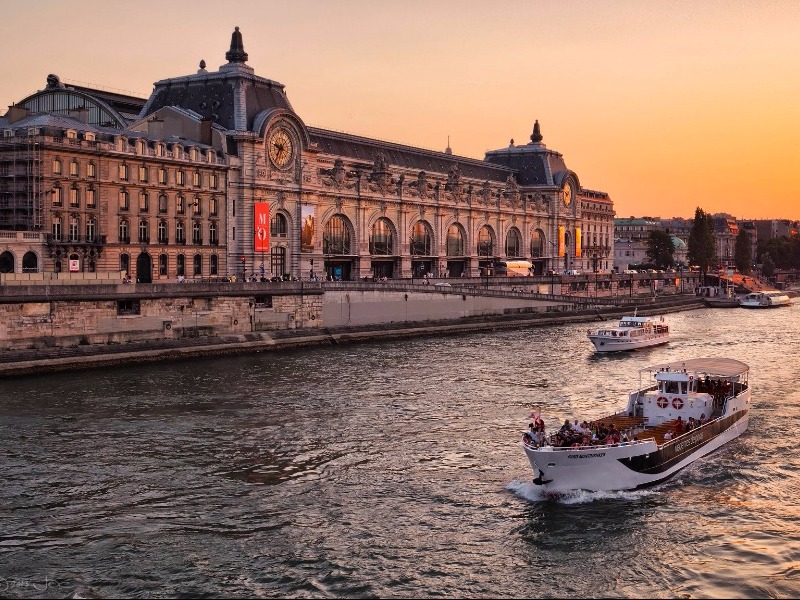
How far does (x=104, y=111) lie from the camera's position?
9438 centimetres

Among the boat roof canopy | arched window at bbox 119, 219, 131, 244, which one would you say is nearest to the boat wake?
the boat roof canopy

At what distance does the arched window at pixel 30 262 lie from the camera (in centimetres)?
7084

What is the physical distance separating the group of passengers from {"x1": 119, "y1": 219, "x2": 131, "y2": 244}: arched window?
53952 mm

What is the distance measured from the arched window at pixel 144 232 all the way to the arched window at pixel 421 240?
40.4m

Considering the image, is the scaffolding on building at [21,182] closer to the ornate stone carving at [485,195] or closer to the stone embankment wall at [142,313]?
the stone embankment wall at [142,313]

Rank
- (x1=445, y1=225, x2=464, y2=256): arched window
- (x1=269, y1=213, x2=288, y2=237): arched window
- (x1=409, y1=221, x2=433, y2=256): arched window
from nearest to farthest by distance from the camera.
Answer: (x1=269, y1=213, x2=288, y2=237): arched window, (x1=409, y1=221, x2=433, y2=256): arched window, (x1=445, y1=225, x2=464, y2=256): arched window

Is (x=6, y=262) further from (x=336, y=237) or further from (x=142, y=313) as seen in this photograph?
(x=336, y=237)

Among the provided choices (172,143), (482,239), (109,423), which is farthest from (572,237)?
(109,423)

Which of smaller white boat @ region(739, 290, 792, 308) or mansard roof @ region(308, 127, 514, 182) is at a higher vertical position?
mansard roof @ region(308, 127, 514, 182)

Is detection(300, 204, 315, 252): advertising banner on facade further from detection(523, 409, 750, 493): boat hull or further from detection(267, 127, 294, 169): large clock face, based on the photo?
detection(523, 409, 750, 493): boat hull

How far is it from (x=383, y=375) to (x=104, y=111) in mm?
51640

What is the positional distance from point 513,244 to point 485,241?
9395mm

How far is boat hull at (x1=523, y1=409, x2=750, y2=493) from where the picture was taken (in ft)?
102

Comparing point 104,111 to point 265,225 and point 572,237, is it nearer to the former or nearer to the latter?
point 265,225
